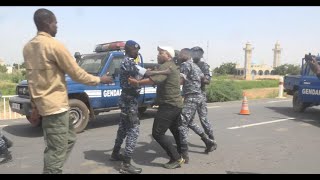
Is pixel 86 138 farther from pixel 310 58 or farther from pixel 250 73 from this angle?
pixel 250 73

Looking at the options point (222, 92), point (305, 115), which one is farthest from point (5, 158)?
point (222, 92)

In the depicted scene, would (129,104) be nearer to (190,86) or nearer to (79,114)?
(190,86)

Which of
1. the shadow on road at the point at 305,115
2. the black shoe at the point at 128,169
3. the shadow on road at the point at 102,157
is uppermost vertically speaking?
→ the shadow on road at the point at 305,115

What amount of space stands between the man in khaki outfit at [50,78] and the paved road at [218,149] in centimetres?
153

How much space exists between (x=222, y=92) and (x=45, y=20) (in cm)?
1870

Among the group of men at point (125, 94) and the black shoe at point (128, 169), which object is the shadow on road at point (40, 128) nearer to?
the group of men at point (125, 94)

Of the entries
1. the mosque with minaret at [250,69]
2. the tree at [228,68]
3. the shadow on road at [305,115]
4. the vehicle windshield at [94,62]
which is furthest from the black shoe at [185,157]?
the mosque with minaret at [250,69]

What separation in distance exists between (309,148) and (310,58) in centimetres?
168

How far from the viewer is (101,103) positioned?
821 cm

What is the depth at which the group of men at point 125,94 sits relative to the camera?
352cm

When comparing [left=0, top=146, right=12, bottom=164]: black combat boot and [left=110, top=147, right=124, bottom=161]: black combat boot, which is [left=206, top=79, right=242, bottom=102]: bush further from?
[left=0, top=146, right=12, bottom=164]: black combat boot

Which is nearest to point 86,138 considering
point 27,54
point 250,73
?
point 27,54

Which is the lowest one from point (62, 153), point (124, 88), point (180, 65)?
point (62, 153)

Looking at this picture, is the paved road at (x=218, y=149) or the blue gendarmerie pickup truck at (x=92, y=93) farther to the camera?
the blue gendarmerie pickup truck at (x=92, y=93)
